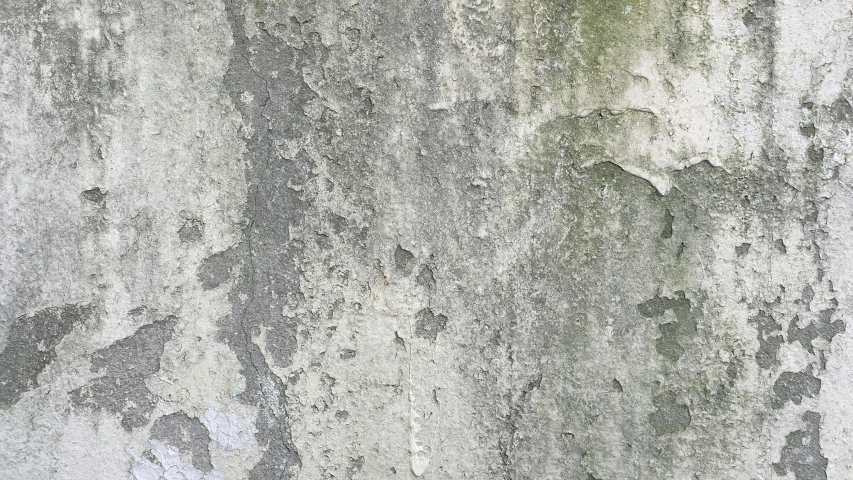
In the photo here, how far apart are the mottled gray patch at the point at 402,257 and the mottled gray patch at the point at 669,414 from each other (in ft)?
2.09

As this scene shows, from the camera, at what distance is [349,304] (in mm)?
1362

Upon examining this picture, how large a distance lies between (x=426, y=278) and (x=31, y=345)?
0.92 metres

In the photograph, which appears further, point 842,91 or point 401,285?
point 401,285

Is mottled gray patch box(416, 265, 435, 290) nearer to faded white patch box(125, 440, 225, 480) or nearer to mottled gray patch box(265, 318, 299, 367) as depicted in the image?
mottled gray patch box(265, 318, 299, 367)

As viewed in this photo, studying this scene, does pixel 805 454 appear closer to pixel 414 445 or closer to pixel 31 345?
pixel 414 445

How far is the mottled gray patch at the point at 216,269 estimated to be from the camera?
1350 mm

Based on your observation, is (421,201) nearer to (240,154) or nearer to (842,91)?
(240,154)

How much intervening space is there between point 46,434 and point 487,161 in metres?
1.21

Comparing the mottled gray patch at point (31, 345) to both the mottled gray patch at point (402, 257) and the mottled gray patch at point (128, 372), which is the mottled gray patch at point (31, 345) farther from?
the mottled gray patch at point (402, 257)

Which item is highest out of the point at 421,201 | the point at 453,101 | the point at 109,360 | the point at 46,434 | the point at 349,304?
the point at 453,101

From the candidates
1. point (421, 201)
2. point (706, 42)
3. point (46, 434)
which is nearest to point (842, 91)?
point (706, 42)

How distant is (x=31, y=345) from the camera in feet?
4.42

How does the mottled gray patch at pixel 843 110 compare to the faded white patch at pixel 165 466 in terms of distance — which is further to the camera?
the faded white patch at pixel 165 466

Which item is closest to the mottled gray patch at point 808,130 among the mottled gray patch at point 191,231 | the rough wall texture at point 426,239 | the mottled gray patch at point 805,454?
the rough wall texture at point 426,239
